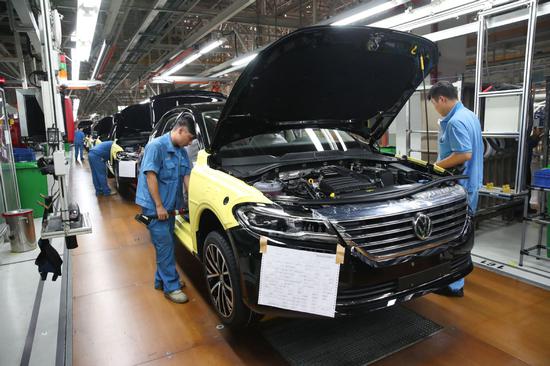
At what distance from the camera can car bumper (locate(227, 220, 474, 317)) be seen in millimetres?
1954

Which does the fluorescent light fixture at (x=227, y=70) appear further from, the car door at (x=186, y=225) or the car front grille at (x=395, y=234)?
the car front grille at (x=395, y=234)

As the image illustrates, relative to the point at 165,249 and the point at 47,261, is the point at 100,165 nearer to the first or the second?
the point at 165,249

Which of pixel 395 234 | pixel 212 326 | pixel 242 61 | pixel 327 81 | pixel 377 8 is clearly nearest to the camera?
pixel 395 234

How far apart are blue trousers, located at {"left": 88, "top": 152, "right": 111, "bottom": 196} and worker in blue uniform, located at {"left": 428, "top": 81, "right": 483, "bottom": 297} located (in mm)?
6598

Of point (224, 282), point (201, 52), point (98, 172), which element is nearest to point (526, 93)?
point (224, 282)

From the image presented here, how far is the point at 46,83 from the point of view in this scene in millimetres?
2479

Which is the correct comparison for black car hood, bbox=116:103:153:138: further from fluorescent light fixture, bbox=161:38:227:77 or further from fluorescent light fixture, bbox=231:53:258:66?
fluorescent light fixture, bbox=231:53:258:66

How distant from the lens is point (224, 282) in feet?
8.05

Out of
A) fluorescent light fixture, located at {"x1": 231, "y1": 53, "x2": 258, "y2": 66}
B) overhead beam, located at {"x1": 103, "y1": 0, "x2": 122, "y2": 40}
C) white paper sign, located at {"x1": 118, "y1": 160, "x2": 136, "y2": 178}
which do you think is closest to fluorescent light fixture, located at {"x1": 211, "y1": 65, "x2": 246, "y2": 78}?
fluorescent light fixture, located at {"x1": 231, "y1": 53, "x2": 258, "y2": 66}

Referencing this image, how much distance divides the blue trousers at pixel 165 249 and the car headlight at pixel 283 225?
1172 mm

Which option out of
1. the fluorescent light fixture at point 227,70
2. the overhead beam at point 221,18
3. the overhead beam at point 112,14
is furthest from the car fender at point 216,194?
the fluorescent light fixture at point 227,70

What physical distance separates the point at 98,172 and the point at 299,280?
22.2 ft

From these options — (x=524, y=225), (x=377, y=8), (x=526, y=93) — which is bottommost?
(x=524, y=225)

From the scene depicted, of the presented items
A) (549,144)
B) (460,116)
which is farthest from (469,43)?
(460,116)
